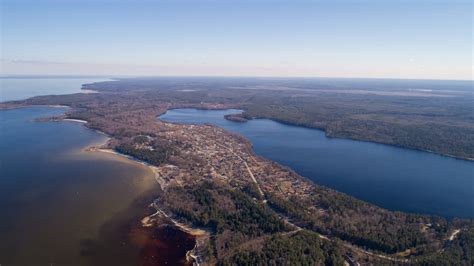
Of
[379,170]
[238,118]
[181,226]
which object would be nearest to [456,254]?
[379,170]

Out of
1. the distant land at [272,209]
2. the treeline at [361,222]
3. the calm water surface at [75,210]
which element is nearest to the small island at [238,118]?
the distant land at [272,209]

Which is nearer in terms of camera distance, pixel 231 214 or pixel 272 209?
pixel 231 214

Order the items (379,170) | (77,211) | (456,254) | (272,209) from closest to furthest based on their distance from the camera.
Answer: (456,254)
(77,211)
(272,209)
(379,170)

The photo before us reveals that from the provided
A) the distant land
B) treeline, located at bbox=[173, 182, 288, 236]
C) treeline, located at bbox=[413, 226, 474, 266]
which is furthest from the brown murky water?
treeline, located at bbox=[413, 226, 474, 266]

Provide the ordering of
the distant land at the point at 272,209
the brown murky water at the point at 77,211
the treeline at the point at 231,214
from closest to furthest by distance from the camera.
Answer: the distant land at the point at 272,209, the brown murky water at the point at 77,211, the treeline at the point at 231,214

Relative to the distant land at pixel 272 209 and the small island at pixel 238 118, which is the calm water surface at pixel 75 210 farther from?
the small island at pixel 238 118

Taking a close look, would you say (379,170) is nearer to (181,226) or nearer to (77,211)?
(181,226)

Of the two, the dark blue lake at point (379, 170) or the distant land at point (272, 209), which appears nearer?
the distant land at point (272, 209)

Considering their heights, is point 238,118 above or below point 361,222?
above

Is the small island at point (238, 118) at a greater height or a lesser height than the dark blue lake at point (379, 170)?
greater

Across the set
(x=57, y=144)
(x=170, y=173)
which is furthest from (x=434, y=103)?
(x=57, y=144)

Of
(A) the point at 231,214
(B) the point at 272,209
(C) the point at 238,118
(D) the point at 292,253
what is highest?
(C) the point at 238,118
